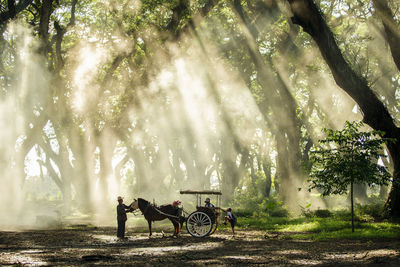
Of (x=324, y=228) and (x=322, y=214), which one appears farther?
(x=322, y=214)

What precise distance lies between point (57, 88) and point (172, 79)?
23.6 ft

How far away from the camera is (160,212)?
14.8m

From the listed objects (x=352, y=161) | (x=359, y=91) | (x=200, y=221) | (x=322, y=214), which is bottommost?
(x=322, y=214)

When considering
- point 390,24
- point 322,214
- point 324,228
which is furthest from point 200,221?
point 390,24

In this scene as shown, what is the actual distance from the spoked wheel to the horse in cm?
44

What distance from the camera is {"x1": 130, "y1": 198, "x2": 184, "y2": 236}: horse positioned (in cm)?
1470

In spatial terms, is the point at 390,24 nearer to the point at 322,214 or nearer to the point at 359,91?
the point at 359,91

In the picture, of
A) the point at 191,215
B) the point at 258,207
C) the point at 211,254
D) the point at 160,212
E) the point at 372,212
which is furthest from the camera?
the point at 258,207

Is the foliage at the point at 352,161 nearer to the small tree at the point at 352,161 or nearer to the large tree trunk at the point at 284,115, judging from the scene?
the small tree at the point at 352,161

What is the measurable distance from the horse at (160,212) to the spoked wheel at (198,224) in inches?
17.3

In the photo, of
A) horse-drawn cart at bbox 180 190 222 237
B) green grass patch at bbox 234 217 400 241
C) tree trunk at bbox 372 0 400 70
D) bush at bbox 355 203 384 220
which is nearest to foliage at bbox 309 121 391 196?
green grass patch at bbox 234 217 400 241

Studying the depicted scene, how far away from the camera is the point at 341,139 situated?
13859 millimetres

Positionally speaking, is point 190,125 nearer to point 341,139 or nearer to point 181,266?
point 341,139

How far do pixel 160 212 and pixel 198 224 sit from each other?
1459 mm
